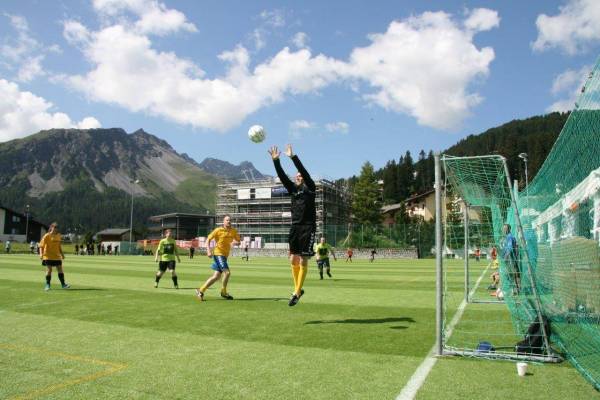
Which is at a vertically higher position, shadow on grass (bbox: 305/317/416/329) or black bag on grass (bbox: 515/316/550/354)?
black bag on grass (bbox: 515/316/550/354)

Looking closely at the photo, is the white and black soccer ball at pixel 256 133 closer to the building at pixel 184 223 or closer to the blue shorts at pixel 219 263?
the blue shorts at pixel 219 263

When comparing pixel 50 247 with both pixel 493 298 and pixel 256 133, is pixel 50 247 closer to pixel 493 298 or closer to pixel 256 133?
pixel 256 133

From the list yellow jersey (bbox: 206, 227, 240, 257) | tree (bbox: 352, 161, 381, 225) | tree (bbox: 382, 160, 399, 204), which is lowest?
yellow jersey (bbox: 206, 227, 240, 257)

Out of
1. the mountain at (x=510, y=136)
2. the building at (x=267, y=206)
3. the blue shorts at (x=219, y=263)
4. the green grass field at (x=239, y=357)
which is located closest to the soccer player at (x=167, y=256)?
the blue shorts at (x=219, y=263)

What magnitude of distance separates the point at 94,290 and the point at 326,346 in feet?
33.0

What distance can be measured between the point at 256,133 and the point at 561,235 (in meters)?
8.15

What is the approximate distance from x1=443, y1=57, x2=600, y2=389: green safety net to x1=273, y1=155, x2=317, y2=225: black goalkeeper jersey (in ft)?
7.84

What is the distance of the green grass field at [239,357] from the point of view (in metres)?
4.52

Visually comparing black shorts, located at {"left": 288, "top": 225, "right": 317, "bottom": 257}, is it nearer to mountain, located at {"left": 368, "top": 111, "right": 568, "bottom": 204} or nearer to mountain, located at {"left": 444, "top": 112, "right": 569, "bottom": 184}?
mountain, located at {"left": 368, "top": 111, "right": 568, "bottom": 204}

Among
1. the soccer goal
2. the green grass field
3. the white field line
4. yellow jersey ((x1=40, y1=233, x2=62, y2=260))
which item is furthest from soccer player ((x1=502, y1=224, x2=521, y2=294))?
yellow jersey ((x1=40, y1=233, x2=62, y2=260))

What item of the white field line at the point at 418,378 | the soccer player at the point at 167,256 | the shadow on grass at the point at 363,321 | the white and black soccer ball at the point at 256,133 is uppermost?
the white and black soccer ball at the point at 256,133

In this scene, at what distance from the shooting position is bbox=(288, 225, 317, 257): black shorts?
8383mm

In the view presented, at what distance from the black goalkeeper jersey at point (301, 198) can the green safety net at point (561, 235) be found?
2391 mm

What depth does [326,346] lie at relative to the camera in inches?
250
